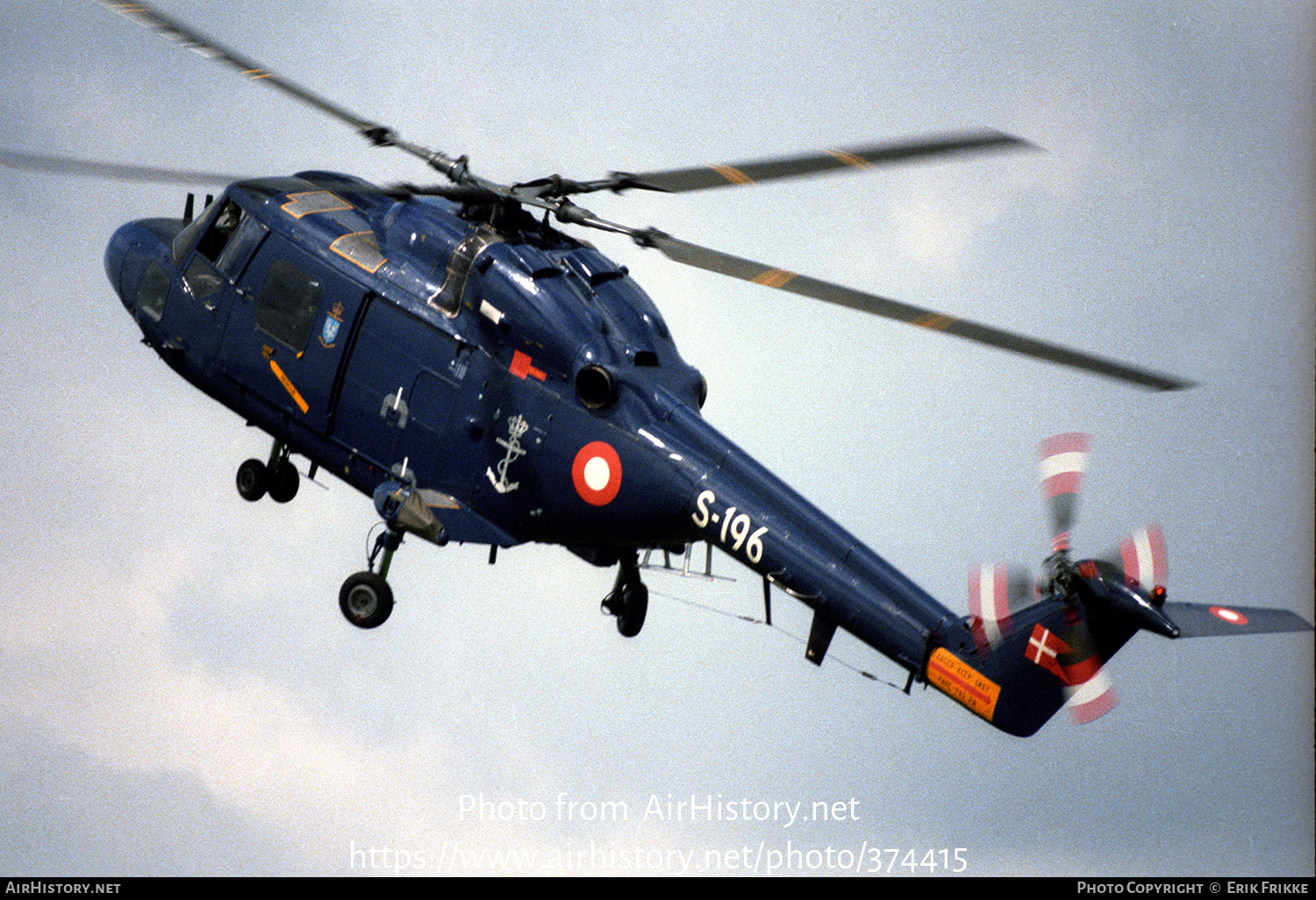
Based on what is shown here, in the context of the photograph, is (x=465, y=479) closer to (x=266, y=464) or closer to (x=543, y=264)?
(x=543, y=264)

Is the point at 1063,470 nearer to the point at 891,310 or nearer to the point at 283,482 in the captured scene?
the point at 891,310

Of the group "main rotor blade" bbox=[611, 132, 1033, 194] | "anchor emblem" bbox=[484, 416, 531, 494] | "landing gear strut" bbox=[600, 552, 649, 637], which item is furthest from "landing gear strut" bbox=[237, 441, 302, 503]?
"main rotor blade" bbox=[611, 132, 1033, 194]

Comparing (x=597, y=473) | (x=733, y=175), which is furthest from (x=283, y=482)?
(x=733, y=175)

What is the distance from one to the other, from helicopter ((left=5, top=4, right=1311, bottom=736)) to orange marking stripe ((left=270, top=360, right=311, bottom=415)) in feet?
0.07

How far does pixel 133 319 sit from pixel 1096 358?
12228 millimetres

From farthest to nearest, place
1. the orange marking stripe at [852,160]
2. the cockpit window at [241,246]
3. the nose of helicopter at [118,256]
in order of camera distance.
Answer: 1. the nose of helicopter at [118,256]
2. the cockpit window at [241,246]
3. the orange marking stripe at [852,160]

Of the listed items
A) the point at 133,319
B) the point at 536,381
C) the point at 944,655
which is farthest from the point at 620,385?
the point at 133,319

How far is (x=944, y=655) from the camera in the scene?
17750 mm

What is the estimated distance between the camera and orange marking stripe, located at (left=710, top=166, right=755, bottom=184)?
57.6 feet

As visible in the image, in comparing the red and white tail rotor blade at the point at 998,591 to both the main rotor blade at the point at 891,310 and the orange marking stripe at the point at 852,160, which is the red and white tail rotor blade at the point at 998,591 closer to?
the main rotor blade at the point at 891,310

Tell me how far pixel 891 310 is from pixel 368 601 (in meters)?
6.67

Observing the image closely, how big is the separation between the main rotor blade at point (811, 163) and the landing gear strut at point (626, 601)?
448 cm

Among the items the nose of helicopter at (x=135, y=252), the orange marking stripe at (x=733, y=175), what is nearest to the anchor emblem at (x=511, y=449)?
the orange marking stripe at (x=733, y=175)

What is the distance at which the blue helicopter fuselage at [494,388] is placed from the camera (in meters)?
18.2
